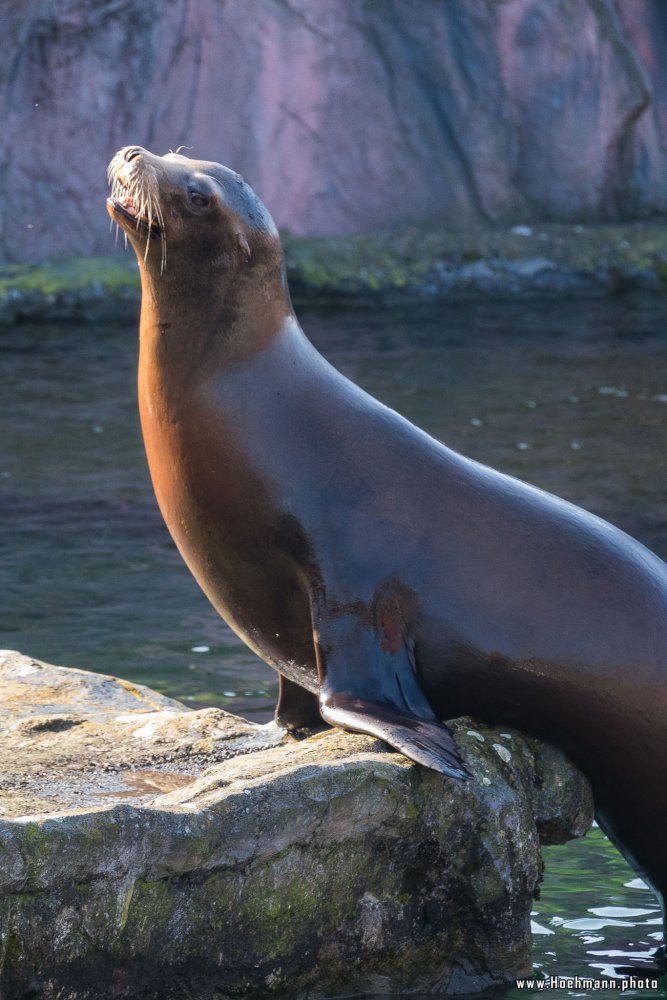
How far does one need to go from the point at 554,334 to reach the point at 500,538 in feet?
42.7

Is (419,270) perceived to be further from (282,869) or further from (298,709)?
(282,869)

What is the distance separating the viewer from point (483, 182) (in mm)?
20422

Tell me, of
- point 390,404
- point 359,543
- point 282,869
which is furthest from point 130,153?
point 390,404

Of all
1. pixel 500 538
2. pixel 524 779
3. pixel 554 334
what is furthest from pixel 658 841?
pixel 554 334

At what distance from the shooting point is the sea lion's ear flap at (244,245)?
4734 mm

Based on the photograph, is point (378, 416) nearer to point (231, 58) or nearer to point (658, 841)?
point (658, 841)

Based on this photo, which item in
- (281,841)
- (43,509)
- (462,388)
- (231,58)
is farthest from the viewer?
(231,58)

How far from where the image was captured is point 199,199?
15.3 feet

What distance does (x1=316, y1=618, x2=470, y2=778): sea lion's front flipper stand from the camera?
428 centimetres

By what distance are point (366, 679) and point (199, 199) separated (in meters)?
1.44

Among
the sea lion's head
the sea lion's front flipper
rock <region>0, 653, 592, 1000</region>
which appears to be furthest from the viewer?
the sea lion's head

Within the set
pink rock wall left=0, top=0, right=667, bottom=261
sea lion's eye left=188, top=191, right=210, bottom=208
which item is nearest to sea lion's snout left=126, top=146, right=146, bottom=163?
sea lion's eye left=188, top=191, right=210, bottom=208

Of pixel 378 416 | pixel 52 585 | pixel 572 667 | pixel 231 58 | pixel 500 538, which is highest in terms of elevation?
pixel 231 58

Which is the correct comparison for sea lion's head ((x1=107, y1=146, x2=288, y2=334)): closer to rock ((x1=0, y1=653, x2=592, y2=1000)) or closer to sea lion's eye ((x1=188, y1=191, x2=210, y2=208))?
sea lion's eye ((x1=188, y1=191, x2=210, y2=208))
